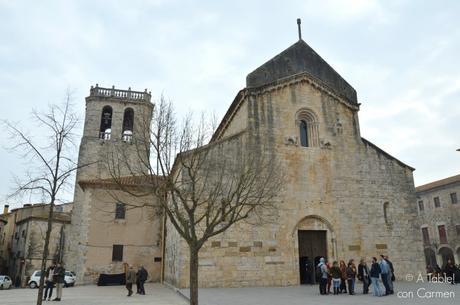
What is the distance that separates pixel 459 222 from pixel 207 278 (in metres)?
34.2

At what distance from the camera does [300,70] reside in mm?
20516

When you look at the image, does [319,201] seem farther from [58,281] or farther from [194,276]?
[58,281]

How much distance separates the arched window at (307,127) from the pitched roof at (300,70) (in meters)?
2.18

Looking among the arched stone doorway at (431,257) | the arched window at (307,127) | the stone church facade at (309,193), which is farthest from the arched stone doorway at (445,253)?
the arched window at (307,127)

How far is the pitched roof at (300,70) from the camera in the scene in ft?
64.0

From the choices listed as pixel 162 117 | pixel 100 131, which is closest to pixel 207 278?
pixel 162 117

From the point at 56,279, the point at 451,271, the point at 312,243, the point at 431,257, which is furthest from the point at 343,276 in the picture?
the point at 431,257

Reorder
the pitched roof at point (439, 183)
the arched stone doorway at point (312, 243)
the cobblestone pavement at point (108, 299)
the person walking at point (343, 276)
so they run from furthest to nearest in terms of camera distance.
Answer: the pitched roof at point (439, 183), the arched stone doorway at point (312, 243), the person walking at point (343, 276), the cobblestone pavement at point (108, 299)

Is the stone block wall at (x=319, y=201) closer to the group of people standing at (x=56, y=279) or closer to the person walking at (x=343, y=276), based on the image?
the person walking at (x=343, y=276)

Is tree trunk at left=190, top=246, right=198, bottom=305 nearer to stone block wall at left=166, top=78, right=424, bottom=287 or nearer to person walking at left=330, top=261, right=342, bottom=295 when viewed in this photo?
stone block wall at left=166, top=78, right=424, bottom=287

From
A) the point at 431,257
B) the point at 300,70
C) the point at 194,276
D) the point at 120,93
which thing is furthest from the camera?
the point at 431,257

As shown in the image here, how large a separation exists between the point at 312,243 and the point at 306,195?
238 cm

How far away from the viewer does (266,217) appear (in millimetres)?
16859

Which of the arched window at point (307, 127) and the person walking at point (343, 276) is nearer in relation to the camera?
the person walking at point (343, 276)
